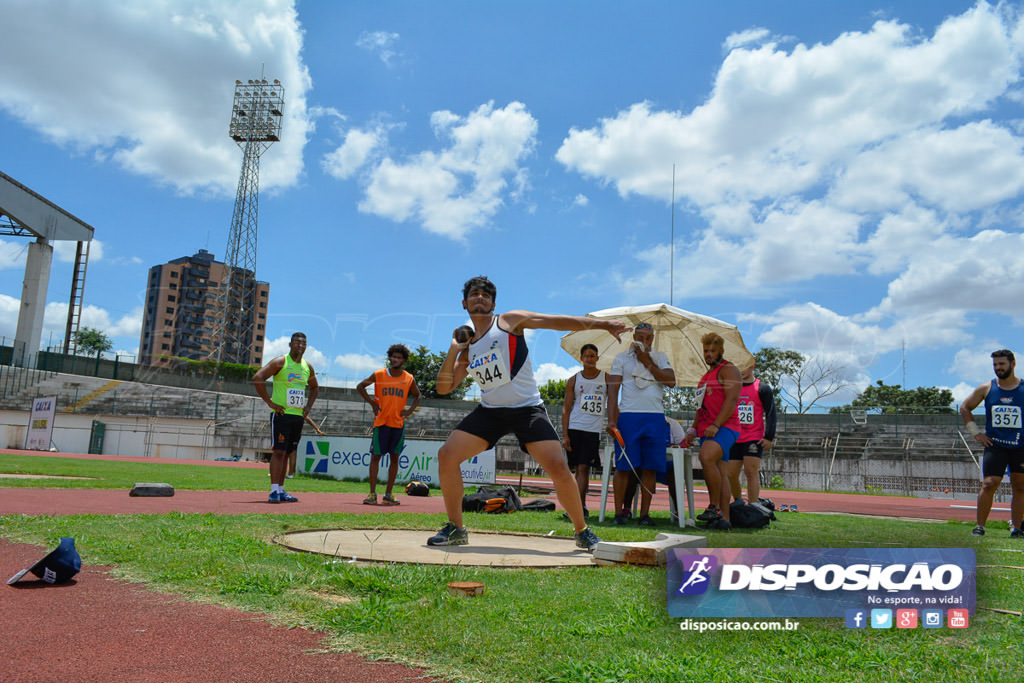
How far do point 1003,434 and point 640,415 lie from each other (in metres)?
4.20

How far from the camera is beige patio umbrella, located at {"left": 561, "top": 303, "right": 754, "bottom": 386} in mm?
7828

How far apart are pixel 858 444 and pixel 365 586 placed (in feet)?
108

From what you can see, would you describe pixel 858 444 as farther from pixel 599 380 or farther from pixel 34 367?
pixel 34 367

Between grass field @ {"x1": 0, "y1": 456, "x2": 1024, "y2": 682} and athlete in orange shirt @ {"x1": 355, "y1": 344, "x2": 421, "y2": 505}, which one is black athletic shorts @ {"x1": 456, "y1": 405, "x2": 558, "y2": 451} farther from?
athlete in orange shirt @ {"x1": 355, "y1": 344, "x2": 421, "y2": 505}

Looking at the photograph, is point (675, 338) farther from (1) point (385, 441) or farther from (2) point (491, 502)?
(1) point (385, 441)

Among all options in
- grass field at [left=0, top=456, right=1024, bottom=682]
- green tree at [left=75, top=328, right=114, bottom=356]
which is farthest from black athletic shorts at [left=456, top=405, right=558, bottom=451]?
green tree at [left=75, top=328, right=114, bottom=356]

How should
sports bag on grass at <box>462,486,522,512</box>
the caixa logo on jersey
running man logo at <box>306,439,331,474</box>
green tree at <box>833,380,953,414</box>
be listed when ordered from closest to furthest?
1. the caixa logo on jersey
2. sports bag on grass at <box>462,486,522,512</box>
3. running man logo at <box>306,439,331,474</box>
4. green tree at <box>833,380,953,414</box>

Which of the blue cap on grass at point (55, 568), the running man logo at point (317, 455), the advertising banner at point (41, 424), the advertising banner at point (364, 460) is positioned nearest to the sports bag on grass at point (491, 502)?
the blue cap on grass at point (55, 568)

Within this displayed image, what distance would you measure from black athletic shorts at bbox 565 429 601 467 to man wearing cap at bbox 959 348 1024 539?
13.7ft

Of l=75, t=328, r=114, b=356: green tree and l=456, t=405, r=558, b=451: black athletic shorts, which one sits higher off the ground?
l=75, t=328, r=114, b=356: green tree

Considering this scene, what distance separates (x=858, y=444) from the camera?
3141cm

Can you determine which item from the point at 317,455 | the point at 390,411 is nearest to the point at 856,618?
the point at 390,411

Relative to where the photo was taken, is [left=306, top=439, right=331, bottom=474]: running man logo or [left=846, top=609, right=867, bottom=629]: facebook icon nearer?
[left=846, top=609, right=867, bottom=629]: facebook icon

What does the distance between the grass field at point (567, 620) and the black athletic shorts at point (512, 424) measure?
3.82ft
